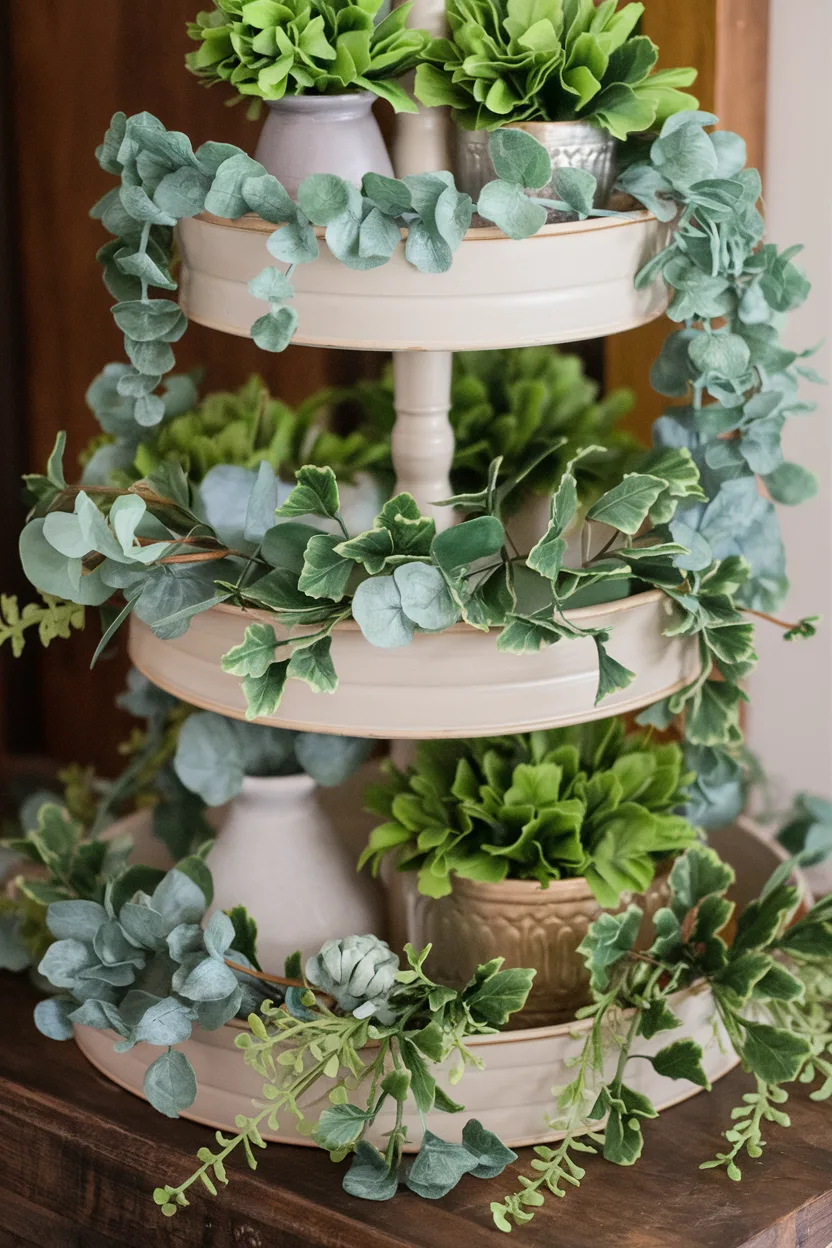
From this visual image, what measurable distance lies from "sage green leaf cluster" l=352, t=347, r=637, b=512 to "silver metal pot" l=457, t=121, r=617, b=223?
179 millimetres

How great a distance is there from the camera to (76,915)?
76cm

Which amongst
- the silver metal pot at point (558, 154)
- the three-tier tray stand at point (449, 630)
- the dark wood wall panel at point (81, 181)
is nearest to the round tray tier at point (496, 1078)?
the three-tier tray stand at point (449, 630)

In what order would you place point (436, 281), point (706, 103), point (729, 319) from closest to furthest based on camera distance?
1. point (436, 281)
2. point (729, 319)
3. point (706, 103)

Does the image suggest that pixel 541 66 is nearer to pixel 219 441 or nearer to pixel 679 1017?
pixel 219 441

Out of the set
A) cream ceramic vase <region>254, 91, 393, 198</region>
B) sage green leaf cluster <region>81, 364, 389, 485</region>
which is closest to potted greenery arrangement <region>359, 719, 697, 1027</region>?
sage green leaf cluster <region>81, 364, 389, 485</region>

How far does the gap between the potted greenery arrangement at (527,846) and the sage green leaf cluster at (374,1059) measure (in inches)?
2.7

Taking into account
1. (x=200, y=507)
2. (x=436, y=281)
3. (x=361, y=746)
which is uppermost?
(x=436, y=281)

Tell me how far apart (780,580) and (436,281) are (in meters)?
0.30

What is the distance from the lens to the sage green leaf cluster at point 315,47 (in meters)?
0.65

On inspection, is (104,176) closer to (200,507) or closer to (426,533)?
(200,507)

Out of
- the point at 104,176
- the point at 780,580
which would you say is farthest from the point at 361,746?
the point at 104,176

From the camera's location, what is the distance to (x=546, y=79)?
0.67 m

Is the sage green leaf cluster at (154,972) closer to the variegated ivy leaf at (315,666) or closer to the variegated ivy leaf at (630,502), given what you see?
the variegated ivy leaf at (315,666)

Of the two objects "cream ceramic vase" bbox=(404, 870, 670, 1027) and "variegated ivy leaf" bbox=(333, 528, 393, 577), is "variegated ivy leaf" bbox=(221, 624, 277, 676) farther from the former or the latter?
"cream ceramic vase" bbox=(404, 870, 670, 1027)
